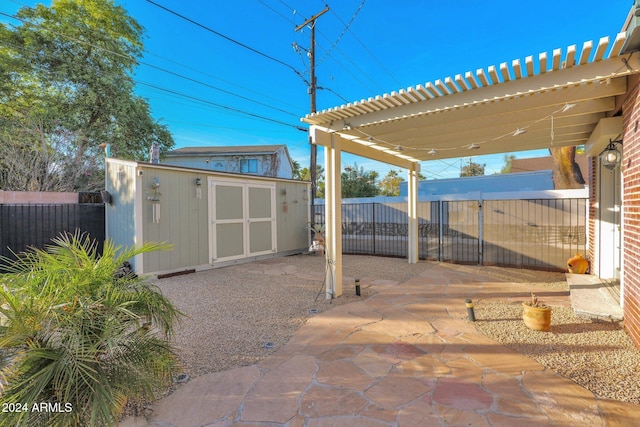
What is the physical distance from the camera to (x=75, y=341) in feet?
4.67

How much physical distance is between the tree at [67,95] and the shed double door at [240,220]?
250 inches

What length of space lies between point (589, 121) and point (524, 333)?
339 centimetres

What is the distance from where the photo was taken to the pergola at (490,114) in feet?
9.12

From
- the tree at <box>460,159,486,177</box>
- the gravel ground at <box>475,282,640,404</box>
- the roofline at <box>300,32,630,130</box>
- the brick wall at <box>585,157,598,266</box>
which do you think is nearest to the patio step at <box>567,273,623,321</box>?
the gravel ground at <box>475,282,640,404</box>

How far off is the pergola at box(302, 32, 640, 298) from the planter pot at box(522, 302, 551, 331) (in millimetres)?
2258

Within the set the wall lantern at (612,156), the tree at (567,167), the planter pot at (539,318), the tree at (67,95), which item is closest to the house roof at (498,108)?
the wall lantern at (612,156)

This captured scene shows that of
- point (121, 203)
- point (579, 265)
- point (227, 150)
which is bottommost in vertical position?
point (579, 265)

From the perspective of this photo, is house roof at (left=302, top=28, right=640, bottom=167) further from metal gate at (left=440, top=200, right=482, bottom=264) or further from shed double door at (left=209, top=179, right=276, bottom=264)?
shed double door at (left=209, top=179, right=276, bottom=264)

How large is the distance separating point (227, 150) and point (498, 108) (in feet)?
57.9

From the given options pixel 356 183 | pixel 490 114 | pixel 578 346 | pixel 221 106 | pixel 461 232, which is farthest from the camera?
pixel 356 183

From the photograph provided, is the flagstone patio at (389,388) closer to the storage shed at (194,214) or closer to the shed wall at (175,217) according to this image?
the storage shed at (194,214)

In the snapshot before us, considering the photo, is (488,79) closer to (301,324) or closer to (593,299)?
(593,299)

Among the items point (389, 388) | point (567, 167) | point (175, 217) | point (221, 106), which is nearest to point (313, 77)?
point (221, 106)

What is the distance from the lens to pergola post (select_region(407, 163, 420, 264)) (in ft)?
24.4
